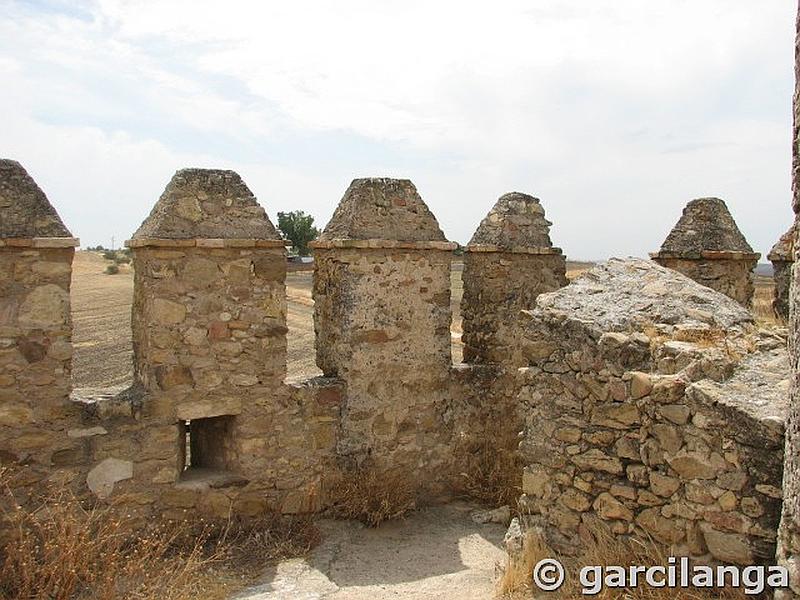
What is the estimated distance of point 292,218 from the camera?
31.6 metres

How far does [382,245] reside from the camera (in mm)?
6914

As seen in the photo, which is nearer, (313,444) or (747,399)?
(747,399)

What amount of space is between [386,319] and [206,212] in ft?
6.38

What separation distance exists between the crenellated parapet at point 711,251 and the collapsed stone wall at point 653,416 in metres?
4.06

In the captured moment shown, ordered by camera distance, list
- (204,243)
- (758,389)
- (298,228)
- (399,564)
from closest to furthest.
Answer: (758,389)
(399,564)
(204,243)
(298,228)

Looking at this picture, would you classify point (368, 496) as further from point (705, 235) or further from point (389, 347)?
point (705, 235)

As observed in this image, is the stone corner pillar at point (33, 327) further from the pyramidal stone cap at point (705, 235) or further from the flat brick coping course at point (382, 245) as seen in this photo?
the pyramidal stone cap at point (705, 235)

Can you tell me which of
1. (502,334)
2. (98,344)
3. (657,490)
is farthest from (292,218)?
(657,490)

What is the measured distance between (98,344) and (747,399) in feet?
41.7

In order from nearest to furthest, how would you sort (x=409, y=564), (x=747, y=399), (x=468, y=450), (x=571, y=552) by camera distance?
(x=747, y=399), (x=571, y=552), (x=409, y=564), (x=468, y=450)

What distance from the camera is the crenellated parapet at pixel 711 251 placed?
28.8 feet

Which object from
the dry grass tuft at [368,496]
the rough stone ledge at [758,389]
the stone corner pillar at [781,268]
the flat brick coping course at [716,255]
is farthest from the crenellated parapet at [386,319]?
the stone corner pillar at [781,268]

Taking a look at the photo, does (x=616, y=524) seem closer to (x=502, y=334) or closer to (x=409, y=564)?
(x=409, y=564)

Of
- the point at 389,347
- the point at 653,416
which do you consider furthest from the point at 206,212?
the point at 653,416
